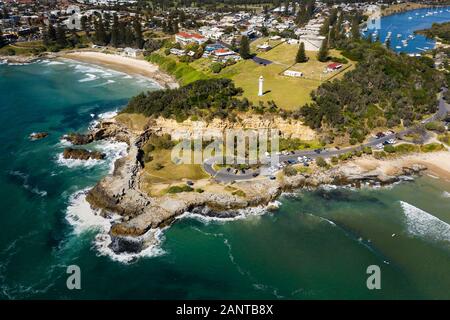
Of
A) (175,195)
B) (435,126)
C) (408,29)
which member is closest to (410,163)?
(435,126)

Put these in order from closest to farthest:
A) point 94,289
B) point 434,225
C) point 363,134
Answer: point 94,289 < point 434,225 < point 363,134

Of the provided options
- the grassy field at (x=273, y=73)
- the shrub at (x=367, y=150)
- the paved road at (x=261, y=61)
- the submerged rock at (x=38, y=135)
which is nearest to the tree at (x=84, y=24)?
the grassy field at (x=273, y=73)

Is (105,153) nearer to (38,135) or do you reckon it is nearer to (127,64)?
(38,135)

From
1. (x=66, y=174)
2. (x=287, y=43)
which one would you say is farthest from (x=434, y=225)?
(x=287, y=43)

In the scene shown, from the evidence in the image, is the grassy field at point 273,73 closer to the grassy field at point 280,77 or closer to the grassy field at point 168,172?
the grassy field at point 280,77

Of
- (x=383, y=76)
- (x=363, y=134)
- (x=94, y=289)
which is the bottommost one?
(x=94, y=289)

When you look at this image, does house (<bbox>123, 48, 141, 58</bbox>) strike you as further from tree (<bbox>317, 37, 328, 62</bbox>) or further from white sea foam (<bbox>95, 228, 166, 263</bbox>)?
white sea foam (<bbox>95, 228, 166, 263</bbox>)
